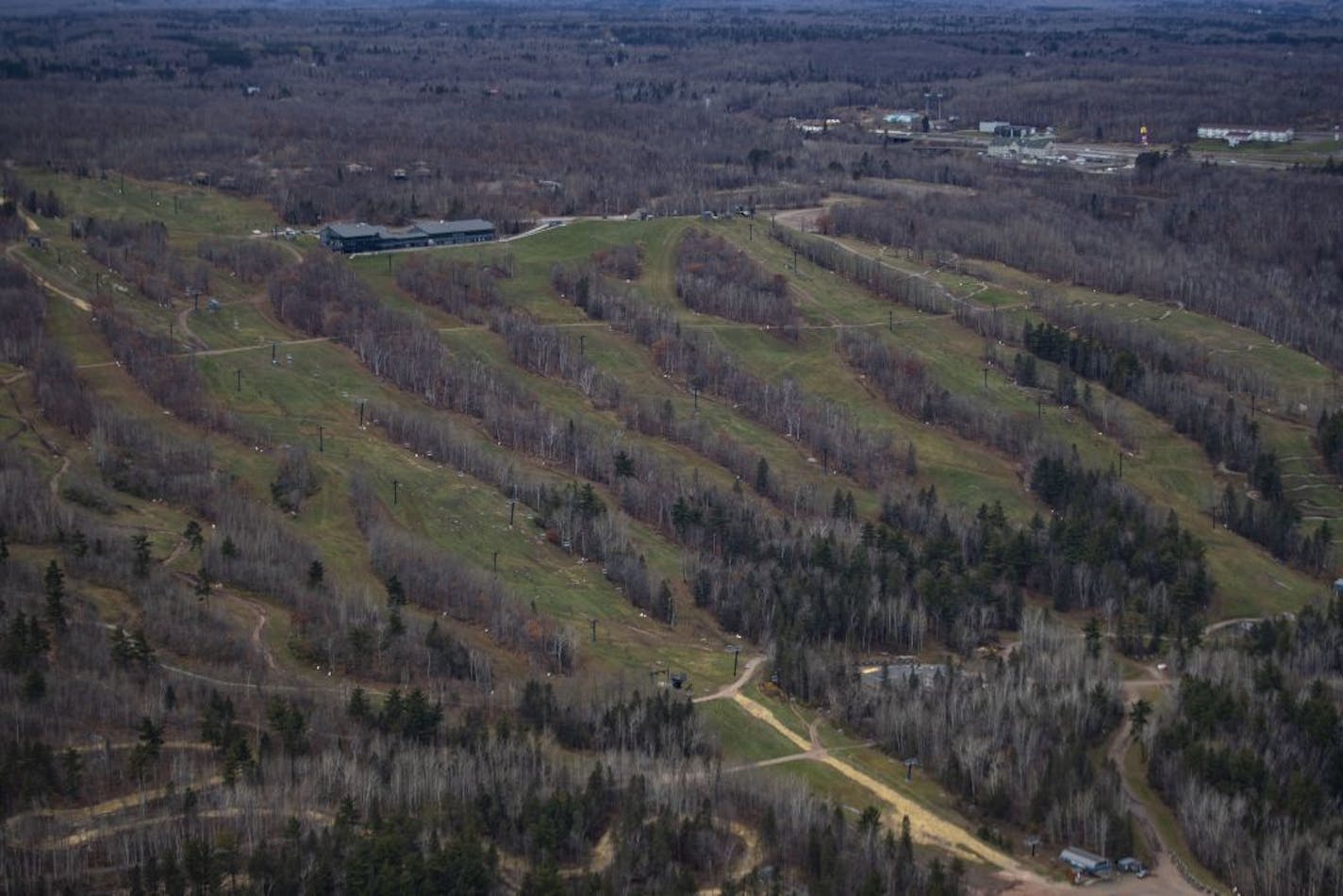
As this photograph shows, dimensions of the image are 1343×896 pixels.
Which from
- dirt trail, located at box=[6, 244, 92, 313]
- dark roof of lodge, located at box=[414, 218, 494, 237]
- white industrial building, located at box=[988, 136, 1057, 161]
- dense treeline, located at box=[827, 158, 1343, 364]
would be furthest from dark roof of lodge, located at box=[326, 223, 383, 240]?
white industrial building, located at box=[988, 136, 1057, 161]

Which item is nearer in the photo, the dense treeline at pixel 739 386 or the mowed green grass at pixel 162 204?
the dense treeline at pixel 739 386

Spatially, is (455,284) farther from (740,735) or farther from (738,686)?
(740,735)

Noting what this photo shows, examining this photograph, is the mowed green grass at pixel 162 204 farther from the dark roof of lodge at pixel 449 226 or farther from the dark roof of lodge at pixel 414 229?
the dark roof of lodge at pixel 449 226

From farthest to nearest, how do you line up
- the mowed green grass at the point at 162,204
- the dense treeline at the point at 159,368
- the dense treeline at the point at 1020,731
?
the mowed green grass at the point at 162,204 < the dense treeline at the point at 159,368 < the dense treeline at the point at 1020,731

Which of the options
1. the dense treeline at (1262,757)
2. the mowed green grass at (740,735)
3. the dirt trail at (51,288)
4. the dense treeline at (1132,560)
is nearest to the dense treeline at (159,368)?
the dirt trail at (51,288)

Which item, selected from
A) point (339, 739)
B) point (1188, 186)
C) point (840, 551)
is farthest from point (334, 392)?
point (1188, 186)

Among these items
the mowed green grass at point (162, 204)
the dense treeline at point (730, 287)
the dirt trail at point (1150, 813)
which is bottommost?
the dirt trail at point (1150, 813)

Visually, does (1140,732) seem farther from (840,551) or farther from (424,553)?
(424,553)
